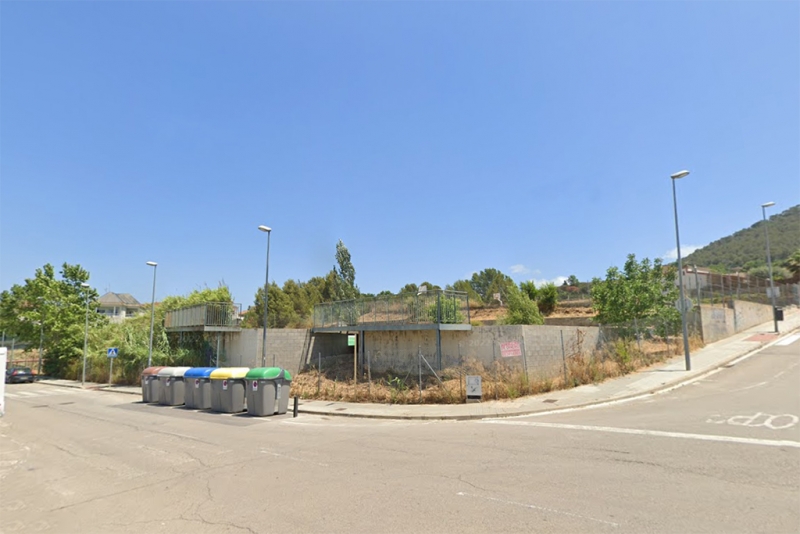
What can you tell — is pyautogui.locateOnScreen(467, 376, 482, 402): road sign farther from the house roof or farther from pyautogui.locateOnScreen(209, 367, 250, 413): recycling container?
the house roof

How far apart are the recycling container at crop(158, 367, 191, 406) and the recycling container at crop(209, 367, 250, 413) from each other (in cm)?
306

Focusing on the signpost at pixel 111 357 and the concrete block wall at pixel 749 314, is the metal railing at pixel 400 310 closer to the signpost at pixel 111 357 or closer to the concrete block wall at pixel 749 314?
the signpost at pixel 111 357

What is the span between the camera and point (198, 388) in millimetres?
17906

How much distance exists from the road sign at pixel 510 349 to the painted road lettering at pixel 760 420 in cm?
677

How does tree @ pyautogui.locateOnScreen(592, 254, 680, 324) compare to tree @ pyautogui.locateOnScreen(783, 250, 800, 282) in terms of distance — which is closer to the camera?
tree @ pyautogui.locateOnScreen(592, 254, 680, 324)

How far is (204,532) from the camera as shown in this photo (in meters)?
5.18

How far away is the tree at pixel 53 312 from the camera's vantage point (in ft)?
123

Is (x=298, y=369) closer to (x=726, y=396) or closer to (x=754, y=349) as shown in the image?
(x=726, y=396)

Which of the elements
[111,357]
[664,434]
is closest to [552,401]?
[664,434]

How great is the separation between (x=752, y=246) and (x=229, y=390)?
125 metres

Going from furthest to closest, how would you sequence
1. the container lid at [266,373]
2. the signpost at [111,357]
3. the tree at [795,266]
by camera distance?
the tree at [795,266] < the signpost at [111,357] < the container lid at [266,373]

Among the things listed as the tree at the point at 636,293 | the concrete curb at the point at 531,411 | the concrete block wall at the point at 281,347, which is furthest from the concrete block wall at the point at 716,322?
the concrete block wall at the point at 281,347

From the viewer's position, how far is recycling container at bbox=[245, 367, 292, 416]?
15234 mm

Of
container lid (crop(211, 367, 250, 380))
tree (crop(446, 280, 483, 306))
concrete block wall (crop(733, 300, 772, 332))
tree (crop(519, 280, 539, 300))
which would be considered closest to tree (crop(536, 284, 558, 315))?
tree (crop(519, 280, 539, 300))
